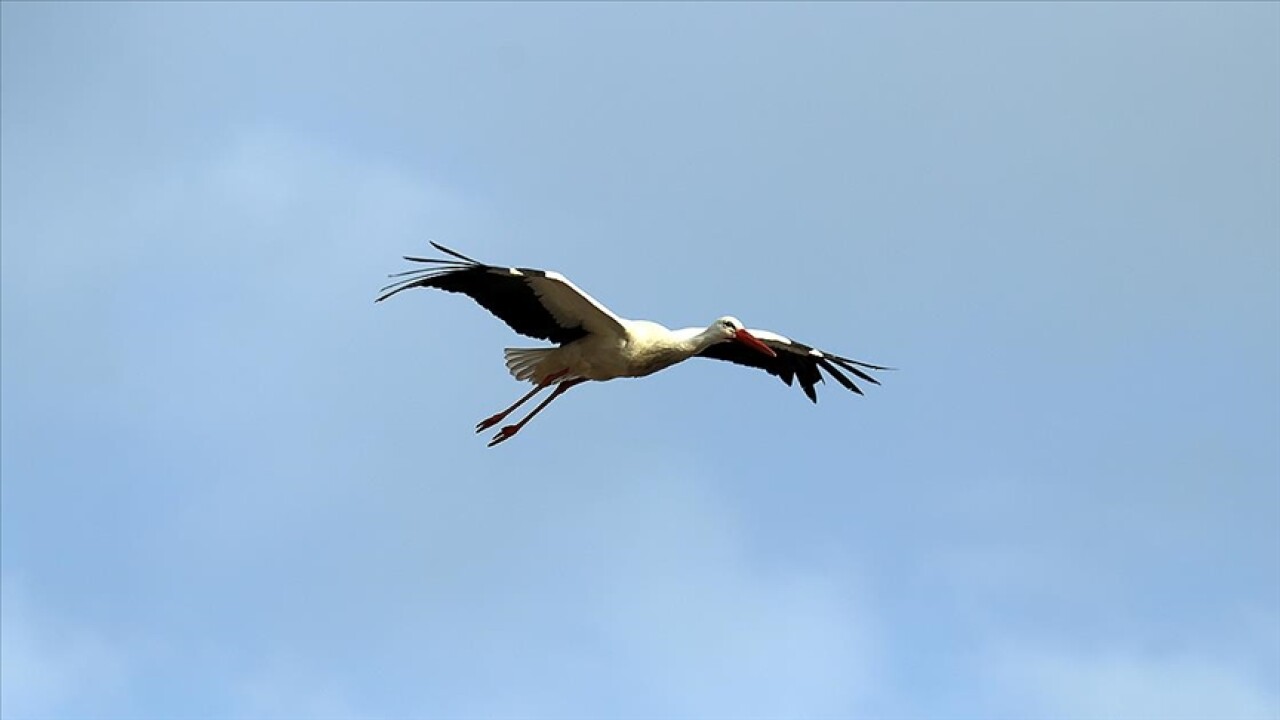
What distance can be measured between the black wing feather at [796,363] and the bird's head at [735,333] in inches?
60.3

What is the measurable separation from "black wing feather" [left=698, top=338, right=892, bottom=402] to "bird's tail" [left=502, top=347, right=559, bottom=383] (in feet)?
7.82

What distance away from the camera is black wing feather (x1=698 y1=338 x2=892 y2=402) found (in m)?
22.0

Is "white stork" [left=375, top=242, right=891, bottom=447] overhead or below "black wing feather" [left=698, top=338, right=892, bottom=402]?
below

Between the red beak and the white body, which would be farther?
the red beak

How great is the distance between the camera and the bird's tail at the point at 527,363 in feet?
66.0

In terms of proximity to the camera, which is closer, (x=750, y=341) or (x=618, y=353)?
(x=618, y=353)

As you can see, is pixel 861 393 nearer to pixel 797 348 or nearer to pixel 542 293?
pixel 797 348

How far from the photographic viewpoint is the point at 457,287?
19.3 m

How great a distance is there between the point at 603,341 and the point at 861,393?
12.5ft

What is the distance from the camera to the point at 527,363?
20.2 m

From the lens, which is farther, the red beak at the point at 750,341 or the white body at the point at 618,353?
the red beak at the point at 750,341

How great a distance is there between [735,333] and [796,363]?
2.45 metres

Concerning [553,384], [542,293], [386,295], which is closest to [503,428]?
[553,384]

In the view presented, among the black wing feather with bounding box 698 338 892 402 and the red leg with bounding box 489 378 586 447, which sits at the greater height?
the black wing feather with bounding box 698 338 892 402
